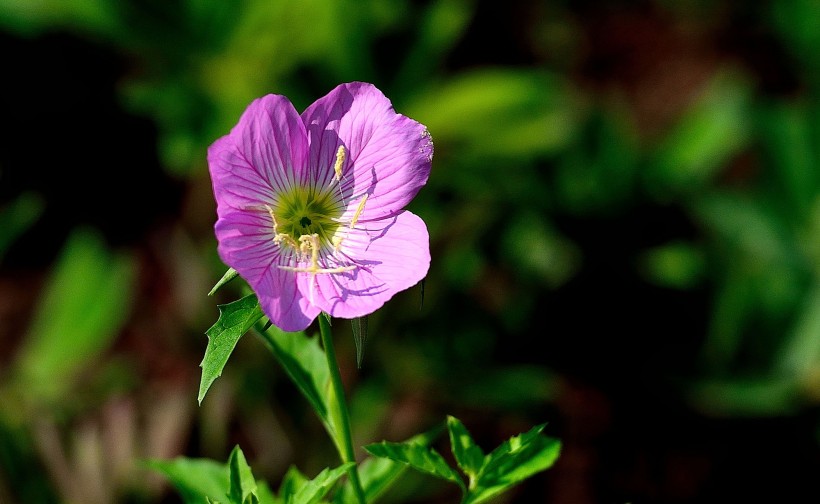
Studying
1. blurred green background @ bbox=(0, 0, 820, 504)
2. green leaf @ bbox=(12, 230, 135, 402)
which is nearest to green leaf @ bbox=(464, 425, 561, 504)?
blurred green background @ bbox=(0, 0, 820, 504)

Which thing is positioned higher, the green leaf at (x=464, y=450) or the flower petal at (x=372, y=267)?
the flower petal at (x=372, y=267)

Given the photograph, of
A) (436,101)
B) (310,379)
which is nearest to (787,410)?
(436,101)

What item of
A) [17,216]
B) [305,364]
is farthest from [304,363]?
[17,216]

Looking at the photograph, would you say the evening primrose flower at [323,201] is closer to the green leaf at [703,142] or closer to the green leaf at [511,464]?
the green leaf at [511,464]

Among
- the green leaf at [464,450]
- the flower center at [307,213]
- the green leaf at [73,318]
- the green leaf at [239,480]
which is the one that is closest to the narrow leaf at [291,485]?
the green leaf at [239,480]

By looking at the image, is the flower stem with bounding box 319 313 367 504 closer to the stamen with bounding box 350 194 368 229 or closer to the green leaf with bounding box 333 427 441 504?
the green leaf with bounding box 333 427 441 504

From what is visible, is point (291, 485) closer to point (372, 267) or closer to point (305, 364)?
point (305, 364)

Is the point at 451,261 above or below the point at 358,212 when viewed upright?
below
